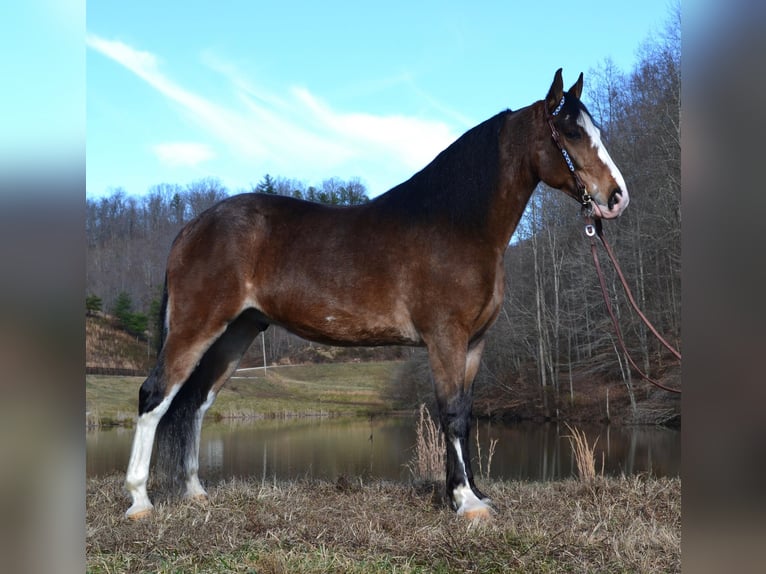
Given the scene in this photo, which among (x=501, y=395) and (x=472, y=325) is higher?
(x=472, y=325)

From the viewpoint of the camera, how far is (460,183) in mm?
4379

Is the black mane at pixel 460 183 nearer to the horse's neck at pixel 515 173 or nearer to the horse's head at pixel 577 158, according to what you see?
the horse's neck at pixel 515 173

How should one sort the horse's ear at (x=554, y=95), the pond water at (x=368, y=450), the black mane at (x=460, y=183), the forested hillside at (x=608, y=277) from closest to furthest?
the horse's ear at (x=554, y=95)
the black mane at (x=460, y=183)
the pond water at (x=368, y=450)
the forested hillside at (x=608, y=277)

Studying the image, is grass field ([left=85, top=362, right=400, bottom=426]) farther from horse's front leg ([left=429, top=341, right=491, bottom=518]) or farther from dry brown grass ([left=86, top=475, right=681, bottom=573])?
horse's front leg ([left=429, top=341, right=491, bottom=518])

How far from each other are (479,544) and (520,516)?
96cm

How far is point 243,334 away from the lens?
5078mm

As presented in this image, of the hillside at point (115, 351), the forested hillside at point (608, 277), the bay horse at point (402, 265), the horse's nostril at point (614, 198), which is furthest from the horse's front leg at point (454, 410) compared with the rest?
the hillside at point (115, 351)

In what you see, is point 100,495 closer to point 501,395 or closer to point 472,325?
point 472,325

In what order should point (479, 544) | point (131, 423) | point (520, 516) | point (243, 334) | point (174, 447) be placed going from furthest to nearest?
point (131, 423)
point (243, 334)
point (174, 447)
point (520, 516)
point (479, 544)

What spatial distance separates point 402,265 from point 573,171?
4.10 ft

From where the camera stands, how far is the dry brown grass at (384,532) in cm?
314

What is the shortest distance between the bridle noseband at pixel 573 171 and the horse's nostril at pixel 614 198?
113 mm

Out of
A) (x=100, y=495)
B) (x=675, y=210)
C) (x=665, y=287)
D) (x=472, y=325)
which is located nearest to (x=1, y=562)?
(x=472, y=325)

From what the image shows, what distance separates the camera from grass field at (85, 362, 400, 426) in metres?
23.2
